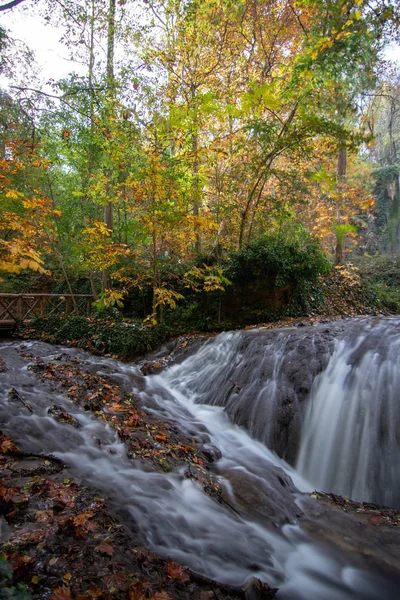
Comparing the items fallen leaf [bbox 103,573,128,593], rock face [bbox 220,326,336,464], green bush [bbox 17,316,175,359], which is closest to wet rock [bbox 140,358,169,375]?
green bush [bbox 17,316,175,359]

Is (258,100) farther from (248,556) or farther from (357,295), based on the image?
(248,556)

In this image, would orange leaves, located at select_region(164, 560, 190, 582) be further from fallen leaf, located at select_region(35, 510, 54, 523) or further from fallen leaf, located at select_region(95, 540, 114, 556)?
fallen leaf, located at select_region(35, 510, 54, 523)

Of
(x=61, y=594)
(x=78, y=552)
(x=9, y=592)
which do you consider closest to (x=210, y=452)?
(x=78, y=552)

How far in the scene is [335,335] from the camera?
565 centimetres

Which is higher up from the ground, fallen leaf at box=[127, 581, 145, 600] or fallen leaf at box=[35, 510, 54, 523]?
fallen leaf at box=[35, 510, 54, 523]

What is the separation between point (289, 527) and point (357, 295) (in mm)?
9657

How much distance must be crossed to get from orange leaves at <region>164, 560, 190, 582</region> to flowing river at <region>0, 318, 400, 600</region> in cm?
16

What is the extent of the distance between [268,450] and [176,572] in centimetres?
254

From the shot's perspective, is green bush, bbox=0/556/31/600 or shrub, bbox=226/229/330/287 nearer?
green bush, bbox=0/556/31/600

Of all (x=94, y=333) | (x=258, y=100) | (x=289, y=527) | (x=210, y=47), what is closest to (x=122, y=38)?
(x=210, y=47)

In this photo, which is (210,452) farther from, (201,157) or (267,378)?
(201,157)

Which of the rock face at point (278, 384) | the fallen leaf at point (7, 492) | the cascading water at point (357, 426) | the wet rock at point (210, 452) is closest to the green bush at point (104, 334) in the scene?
the rock face at point (278, 384)

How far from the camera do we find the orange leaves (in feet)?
6.65

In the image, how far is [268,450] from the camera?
4348 millimetres
